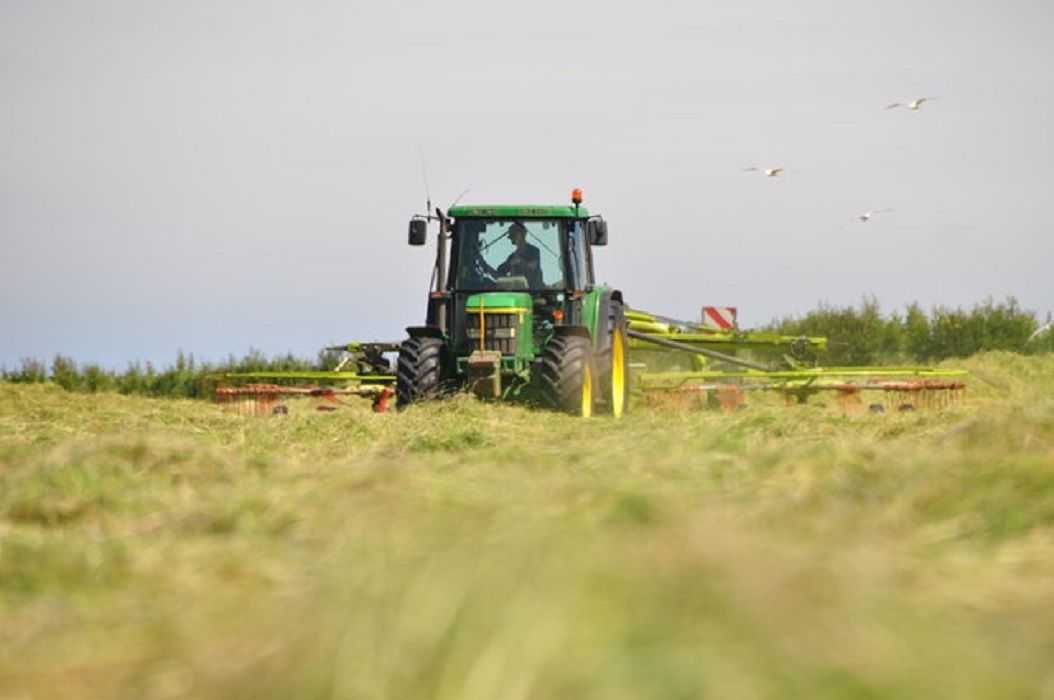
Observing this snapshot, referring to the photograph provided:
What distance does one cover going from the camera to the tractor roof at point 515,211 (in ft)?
45.6

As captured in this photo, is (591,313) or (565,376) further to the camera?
(591,313)

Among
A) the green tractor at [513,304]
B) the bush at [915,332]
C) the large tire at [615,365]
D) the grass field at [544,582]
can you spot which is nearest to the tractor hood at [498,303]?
the green tractor at [513,304]

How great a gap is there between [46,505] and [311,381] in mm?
18136

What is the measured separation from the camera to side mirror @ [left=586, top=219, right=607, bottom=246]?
1397cm

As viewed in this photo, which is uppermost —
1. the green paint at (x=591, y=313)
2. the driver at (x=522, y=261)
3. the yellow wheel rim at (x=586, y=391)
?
the driver at (x=522, y=261)

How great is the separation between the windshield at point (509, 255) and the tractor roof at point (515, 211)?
12 cm

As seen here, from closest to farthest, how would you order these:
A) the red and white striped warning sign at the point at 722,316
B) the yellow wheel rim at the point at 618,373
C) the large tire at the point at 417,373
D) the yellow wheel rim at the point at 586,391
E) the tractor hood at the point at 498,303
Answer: the yellow wheel rim at the point at 586,391, the large tire at the point at 417,373, the tractor hood at the point at 498,303, the yellow wheel rim at the point at 618,373, the red and white striped warning sign at the point at 722,316

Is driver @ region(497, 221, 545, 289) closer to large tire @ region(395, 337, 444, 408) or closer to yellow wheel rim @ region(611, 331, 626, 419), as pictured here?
yellow wheel rim @ region(611, 331, 626, 419)

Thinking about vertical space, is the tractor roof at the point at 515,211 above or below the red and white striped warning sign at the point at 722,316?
above

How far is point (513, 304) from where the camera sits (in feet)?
43.5

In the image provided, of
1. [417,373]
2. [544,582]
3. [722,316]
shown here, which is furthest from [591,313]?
[544,582]

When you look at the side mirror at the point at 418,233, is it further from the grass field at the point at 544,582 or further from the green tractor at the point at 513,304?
the grass field at the point at 544,582

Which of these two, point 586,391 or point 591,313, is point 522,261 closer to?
point 591,313

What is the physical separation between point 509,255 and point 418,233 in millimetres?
1414
